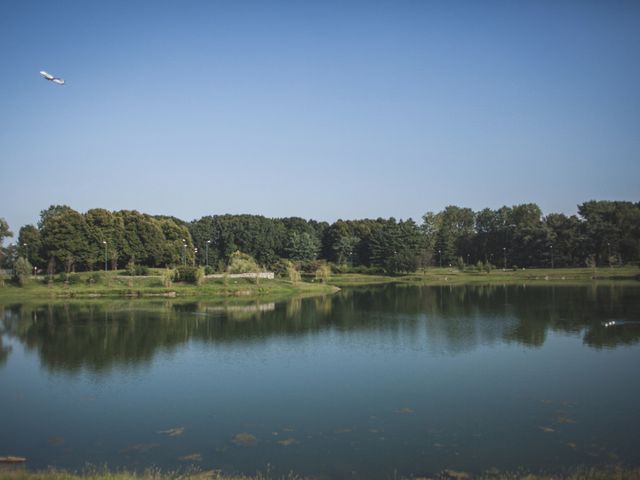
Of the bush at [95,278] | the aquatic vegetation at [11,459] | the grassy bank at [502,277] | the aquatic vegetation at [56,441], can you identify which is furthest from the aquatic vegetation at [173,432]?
the grassy bank at [502,277]

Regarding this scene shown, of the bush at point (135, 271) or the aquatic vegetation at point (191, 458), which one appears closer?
the aquatic vegetation at point (191, 458)

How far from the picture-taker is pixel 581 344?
1240 inches

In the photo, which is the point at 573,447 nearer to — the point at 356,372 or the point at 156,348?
the point at 356,372

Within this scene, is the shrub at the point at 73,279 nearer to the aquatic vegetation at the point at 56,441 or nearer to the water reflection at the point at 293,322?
the water reflection at the point at 293,322

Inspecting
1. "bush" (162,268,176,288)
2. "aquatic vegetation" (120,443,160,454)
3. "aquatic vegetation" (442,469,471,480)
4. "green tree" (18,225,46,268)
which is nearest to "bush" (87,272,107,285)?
"bush" (162,268,176,288)

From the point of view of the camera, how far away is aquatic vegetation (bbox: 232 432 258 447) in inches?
641

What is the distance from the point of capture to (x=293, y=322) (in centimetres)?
4291

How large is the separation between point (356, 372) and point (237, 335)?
13.1m

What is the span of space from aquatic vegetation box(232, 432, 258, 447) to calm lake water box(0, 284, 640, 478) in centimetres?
7

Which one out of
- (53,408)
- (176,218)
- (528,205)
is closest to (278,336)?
(53,408)

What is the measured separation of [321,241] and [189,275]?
222 feet

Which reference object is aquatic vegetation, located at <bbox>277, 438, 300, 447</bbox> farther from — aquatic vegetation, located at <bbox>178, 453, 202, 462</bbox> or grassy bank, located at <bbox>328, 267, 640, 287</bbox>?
grassy bank, located at <bbox>328, 267, 640, 287</bbox>

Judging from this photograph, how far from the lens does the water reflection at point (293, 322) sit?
106ft

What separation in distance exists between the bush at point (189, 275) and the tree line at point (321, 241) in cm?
625
